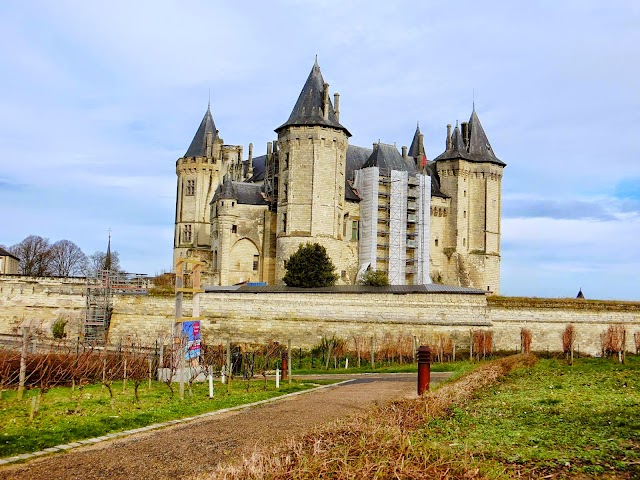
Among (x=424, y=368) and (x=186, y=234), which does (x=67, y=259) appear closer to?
(x=186, y=234)

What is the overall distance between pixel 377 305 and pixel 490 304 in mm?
5845

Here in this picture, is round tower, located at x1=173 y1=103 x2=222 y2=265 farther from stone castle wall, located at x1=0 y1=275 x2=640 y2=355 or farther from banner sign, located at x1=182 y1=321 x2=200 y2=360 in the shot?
banner sign, located at x1=182 y1=321 x2=200 y2=360

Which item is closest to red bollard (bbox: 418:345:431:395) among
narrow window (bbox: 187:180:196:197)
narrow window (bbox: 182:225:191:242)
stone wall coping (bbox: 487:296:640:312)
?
stone wall coping (bbox: 487:296:640:312)

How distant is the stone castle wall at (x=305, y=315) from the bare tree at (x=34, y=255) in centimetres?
3155

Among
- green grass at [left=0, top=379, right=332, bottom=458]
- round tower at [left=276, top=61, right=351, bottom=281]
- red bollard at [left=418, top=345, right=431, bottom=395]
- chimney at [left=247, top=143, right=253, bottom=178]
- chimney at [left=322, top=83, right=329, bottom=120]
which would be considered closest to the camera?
green grass at [left=0, top=379, right=332, bottom=458]

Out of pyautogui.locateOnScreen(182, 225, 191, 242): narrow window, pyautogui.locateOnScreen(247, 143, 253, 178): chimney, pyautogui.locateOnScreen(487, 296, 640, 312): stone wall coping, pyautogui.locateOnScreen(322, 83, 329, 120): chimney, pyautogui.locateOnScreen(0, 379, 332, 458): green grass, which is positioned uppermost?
pyautogui.locateOnScreen(322, 83, 329, 120): chimney

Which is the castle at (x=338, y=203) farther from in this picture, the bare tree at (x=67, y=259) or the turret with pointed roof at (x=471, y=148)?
the bare tree at (x=67, y=259)

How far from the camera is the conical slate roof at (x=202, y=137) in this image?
55.2 meters

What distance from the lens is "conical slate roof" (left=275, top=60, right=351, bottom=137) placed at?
45906mm

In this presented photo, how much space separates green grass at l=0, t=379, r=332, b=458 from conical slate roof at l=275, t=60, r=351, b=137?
30.0 m

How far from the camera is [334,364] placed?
28.5 meters

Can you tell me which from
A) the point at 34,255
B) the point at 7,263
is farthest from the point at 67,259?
the point at 7,263

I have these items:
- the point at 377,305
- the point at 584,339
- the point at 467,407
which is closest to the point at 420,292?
the point at 377,305

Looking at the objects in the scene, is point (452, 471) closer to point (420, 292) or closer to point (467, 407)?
point (467, 407)
